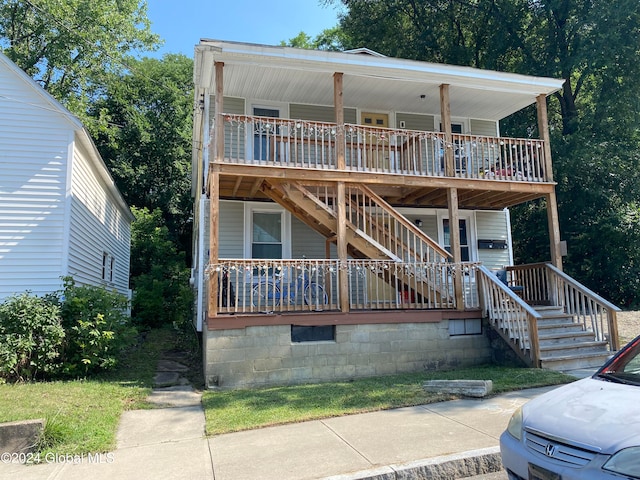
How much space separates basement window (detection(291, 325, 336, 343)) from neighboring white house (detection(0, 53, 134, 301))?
17.0 ft

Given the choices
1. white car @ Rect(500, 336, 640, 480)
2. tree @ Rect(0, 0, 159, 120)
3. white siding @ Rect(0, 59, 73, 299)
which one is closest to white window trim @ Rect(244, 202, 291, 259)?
white siding @ Rect(0, 59, 73, 299)

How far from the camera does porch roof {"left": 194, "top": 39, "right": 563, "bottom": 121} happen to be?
382 inches

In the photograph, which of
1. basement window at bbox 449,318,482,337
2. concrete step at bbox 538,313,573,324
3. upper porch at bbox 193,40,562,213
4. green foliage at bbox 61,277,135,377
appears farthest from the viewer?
concrete step at bbox 538,313,573,324

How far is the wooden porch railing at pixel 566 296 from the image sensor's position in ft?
31.0

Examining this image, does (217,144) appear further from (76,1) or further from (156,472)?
(76,1)

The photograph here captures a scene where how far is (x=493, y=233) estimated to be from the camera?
13.8 meters

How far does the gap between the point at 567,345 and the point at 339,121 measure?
6.65 m

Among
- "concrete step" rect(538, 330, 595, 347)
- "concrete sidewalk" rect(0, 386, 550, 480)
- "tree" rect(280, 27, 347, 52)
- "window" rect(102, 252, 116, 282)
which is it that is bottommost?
"concrete sidewalk" rect(0, 386, 550, 480)

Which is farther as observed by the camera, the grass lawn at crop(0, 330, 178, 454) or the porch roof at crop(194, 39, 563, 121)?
the porch roof at crop(194, 39, 563, 121)

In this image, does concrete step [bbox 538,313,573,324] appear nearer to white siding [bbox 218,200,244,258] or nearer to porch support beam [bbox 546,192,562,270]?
porch support beam [bbox 546,192,562,270]

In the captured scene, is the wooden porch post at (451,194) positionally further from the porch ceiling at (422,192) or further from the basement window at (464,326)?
the basement window at (464,326)

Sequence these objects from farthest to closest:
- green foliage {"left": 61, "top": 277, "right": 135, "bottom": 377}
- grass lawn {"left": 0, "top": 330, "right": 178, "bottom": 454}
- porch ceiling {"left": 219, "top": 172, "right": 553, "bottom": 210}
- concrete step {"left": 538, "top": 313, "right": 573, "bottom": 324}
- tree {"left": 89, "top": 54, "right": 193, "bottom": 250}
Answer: tree {"left": 89, "top": 54, "right": 193, "bottom": 250}, porch ceiling {"left": 219, "top": 172, "right": 553, "bottom": 210}, concrete step {"left": 538, "top": 313, "right": 573, "bottom": 324}, green foliage {"left": 61, "top": 277, "right": 135, "bottom": 377}, grass lawn {"left": 0, "top": 330, "right": 178, "bottom": 454}

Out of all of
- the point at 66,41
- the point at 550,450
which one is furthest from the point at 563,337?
the point at 66,41

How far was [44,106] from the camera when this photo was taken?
1017 centimetres
